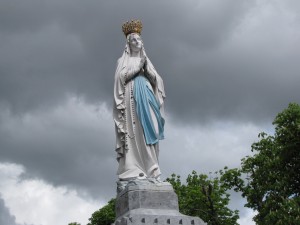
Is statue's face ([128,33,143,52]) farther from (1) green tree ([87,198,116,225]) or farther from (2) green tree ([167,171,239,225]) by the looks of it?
(1) green tree ([87,198,116,225])

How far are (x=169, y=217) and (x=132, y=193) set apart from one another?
96 centimetres

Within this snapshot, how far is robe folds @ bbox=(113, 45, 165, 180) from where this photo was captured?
13.0 m

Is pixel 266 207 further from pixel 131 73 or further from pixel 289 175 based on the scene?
pixel 131 73

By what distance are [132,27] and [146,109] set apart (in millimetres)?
2408

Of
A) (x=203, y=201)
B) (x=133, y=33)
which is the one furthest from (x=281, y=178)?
(x=133, y=33)

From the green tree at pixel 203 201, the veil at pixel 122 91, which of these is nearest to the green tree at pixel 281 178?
the green tree at pixel 203 201

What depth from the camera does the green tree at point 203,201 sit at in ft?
104

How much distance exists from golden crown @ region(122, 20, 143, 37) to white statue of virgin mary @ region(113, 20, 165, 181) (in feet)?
0.51

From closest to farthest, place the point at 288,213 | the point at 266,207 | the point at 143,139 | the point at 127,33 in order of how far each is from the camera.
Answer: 1. the point at 143,139
2. the point at 127,33
3. the point at 288,213
4. the point at 266,207

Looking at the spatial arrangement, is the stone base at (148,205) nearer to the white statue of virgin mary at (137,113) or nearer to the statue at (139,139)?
the statue at (139,139)

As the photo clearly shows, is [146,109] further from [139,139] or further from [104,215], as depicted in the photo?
[104,215]

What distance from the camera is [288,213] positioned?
23.7 meters

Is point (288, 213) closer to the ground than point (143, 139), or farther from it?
farther from it

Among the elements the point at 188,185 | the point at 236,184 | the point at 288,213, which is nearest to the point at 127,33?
the point at 288,213
